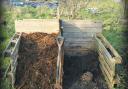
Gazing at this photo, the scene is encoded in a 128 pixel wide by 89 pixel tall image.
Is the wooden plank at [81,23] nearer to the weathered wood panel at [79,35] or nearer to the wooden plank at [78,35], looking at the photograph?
→ the weathered wood panel at [79,35]

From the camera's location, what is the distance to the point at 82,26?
6.85m

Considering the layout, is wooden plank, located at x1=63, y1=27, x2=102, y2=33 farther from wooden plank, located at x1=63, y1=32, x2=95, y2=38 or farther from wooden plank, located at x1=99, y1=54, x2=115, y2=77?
wooden plank, located at x1=99, y1=54, x2=115, y2=77

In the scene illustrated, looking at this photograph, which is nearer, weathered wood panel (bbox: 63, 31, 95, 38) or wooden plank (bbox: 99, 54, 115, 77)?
wooden plank (bbox: 99, 54, 115, 77)

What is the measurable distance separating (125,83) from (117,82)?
0.18 m

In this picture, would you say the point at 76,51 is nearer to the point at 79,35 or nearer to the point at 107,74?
the point at 79,35

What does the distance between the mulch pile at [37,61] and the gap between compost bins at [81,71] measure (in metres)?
0.47

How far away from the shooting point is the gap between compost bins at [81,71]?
5.65 m

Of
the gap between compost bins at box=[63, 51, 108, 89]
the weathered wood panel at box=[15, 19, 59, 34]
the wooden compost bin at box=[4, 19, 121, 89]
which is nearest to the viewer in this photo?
the wooden compost bin at box=[4, 19, 121, 89]

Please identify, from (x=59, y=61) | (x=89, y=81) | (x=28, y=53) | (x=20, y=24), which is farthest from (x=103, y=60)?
(x=20, y=24)

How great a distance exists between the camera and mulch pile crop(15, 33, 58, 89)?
5.21 metres

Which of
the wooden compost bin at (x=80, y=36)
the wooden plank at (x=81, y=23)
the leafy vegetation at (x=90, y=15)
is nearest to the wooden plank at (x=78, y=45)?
the wooden compost bin at (x=80, y=36)

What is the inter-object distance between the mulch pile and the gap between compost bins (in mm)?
467

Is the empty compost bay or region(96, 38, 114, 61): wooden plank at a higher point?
region(96, 38, 114, 61): wooden plank

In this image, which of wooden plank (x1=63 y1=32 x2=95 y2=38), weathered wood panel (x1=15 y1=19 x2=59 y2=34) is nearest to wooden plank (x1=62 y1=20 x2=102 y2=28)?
wooden plank (x1=63 y1=32 x2=95 y2=38)
